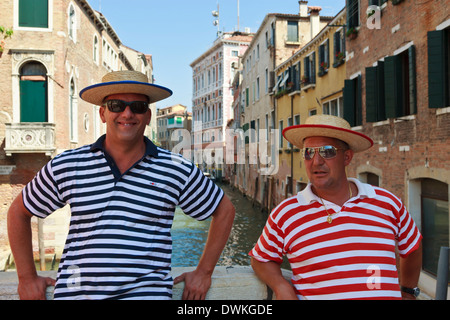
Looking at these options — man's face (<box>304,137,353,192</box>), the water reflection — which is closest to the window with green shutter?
the water reflection

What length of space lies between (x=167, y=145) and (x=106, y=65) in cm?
3603

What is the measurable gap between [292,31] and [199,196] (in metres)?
17.5

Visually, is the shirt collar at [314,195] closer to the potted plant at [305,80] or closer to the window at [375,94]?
the window at [375,94]

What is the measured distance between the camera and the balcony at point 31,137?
1012 centimetres

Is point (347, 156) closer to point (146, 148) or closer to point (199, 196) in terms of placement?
point (199, 196)

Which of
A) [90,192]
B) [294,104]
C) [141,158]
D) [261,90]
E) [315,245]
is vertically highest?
[261,90]

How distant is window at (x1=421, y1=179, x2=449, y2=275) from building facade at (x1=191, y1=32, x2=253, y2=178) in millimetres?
29201

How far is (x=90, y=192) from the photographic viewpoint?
161 cm

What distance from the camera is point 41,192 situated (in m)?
1.66

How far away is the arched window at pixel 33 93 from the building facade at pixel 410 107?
7.65 meters

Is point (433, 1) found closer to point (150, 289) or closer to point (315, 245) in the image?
point (315, 245)

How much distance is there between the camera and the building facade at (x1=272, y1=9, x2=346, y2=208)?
10859mm

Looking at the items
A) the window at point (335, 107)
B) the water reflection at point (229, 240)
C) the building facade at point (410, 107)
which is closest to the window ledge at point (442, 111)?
the building facade at point (410, 107)
